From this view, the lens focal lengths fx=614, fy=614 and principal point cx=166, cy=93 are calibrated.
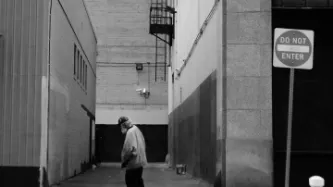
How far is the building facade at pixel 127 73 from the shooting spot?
124ft

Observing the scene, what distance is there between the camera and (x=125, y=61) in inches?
1499

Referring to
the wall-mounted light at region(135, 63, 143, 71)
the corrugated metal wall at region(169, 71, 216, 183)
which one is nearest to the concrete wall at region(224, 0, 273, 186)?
the corrugated metal wall at region(169, 71, 216, 183)

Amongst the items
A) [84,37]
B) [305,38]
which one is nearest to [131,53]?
[84,37]

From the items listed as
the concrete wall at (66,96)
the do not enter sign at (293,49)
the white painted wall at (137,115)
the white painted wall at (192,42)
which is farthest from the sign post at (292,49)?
the white painted wall at (137,115)

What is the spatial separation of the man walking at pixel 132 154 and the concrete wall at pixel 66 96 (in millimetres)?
3563

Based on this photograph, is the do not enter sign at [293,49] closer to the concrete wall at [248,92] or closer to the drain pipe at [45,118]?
the concrete wall at [248,92]

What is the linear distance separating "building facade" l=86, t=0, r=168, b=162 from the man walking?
26.6m

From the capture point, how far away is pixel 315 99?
1262 centimetres

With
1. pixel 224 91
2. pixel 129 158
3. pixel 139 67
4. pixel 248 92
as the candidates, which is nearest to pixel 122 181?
pixel 224 91

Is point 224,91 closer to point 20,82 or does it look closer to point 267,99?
point 267,99

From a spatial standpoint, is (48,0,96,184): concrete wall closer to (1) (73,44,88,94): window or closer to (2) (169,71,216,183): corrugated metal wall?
(1) (73,44,88,94): window

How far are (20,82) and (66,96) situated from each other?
5618 millimetres

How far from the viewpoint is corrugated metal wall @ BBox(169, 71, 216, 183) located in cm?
1509

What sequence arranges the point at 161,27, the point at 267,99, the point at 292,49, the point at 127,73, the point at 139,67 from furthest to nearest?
the point at 127,73
the point at 139,67
the point at 161,27
the point at 267,99
the point at 292,49
